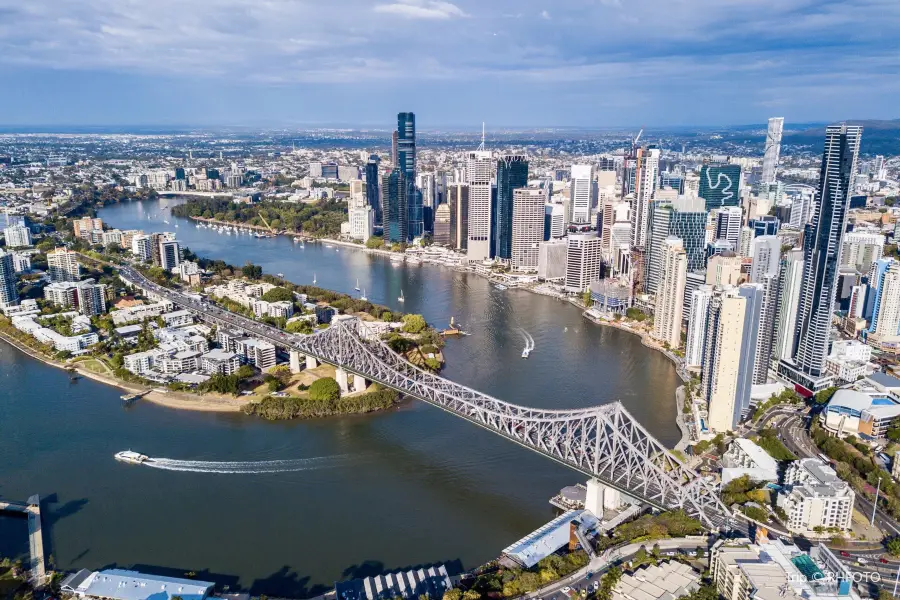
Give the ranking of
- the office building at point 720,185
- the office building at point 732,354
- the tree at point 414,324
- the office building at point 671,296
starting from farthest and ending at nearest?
the office building at point 720,185 < the tree at point 414,324 < the office building at point 671,296 < the office building at point 732,354

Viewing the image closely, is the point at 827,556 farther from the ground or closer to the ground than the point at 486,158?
closer to the ground

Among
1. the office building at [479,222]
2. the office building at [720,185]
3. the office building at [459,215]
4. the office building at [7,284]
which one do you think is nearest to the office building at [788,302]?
the office building at [479,222]

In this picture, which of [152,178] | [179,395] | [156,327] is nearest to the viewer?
[179,395]

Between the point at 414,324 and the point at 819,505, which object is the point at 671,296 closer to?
the point at 414,324

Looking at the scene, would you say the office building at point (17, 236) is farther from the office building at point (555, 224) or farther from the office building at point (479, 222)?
the office building at point (555, 224)

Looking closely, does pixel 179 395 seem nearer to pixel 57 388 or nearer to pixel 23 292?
pixel 57 388

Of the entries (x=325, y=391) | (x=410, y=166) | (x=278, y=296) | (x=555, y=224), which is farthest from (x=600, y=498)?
(x=410, y=166)

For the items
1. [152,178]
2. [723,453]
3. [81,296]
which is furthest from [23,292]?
[152,178]
